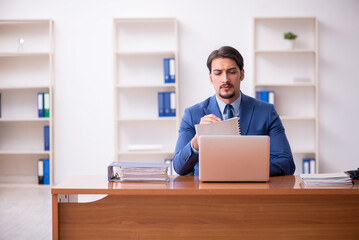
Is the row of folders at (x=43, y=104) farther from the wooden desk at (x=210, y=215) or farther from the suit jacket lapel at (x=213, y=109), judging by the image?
the wooden desk at (x=210, y=215)

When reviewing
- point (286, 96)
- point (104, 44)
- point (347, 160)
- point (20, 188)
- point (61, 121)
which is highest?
point (104, 44)

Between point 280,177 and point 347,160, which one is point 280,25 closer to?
point 347,160

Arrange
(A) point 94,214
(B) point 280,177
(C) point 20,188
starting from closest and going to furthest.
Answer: (A) point 94,214 < (B) point 280,177 < (C) point 20,188

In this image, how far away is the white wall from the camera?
4762 millimetres

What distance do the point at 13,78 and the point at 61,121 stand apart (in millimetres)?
813

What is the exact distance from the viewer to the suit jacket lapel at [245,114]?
216cm

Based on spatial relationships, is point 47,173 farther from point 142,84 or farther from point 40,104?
point 142,84

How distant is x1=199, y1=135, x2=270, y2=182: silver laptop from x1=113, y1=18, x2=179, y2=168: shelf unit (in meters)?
3.20

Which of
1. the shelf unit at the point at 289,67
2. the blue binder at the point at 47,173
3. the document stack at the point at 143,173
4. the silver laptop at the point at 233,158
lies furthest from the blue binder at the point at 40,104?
the silver laptop at the point at 233,158

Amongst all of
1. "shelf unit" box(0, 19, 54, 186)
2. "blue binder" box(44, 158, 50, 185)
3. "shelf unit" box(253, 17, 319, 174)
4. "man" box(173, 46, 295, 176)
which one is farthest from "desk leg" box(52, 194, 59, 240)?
"shelf unit" box(253, 17, 319, 174)

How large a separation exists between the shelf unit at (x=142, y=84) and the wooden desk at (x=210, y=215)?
322 cm

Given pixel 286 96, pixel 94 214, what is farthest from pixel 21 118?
pixel 94 214

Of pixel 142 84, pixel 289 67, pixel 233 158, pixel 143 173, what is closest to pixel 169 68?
pixel 142 84

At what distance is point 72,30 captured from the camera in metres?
4.84
